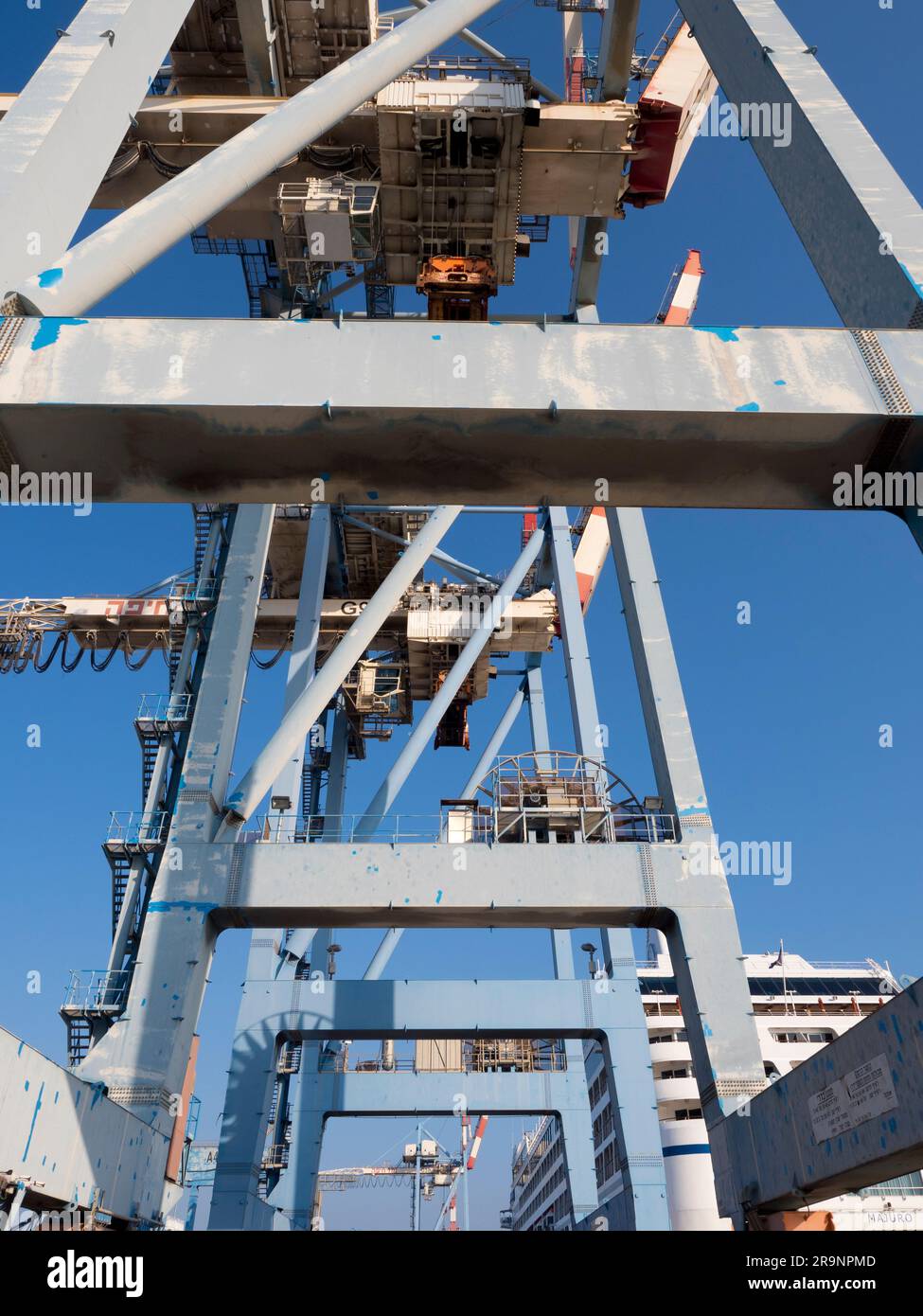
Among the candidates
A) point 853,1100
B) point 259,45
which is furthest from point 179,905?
point 259,45

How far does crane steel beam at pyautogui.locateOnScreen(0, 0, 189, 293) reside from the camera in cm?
477

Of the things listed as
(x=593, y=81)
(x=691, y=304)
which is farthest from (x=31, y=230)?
(x=691, y=304)

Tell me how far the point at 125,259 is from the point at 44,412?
1.44m

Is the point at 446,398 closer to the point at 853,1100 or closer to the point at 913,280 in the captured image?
the point at 913,280

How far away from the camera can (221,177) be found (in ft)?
19.6

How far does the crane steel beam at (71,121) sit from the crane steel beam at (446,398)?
61cm

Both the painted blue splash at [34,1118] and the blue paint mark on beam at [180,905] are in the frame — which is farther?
the blue paint mark on beam at [180,905]

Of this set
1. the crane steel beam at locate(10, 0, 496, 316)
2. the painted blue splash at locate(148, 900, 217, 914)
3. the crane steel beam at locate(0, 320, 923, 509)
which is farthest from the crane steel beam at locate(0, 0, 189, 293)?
the painted blue splash at locate(148, 900, 217, 914)

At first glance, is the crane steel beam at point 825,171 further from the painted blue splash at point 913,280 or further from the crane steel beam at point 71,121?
the crane steel beam at point 71,121

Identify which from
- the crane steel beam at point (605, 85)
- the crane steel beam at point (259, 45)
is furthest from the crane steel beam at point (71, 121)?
the crane steel beam at point (605, 85)

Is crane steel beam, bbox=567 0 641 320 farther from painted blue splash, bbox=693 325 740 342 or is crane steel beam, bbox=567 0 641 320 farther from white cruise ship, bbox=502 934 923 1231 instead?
white cruise ship, bbox=502 934 923 1231

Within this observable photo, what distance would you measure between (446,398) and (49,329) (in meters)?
2.02

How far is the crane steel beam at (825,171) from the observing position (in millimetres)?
5008

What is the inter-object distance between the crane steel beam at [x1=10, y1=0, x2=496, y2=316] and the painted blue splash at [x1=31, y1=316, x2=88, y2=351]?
23 centimetres
